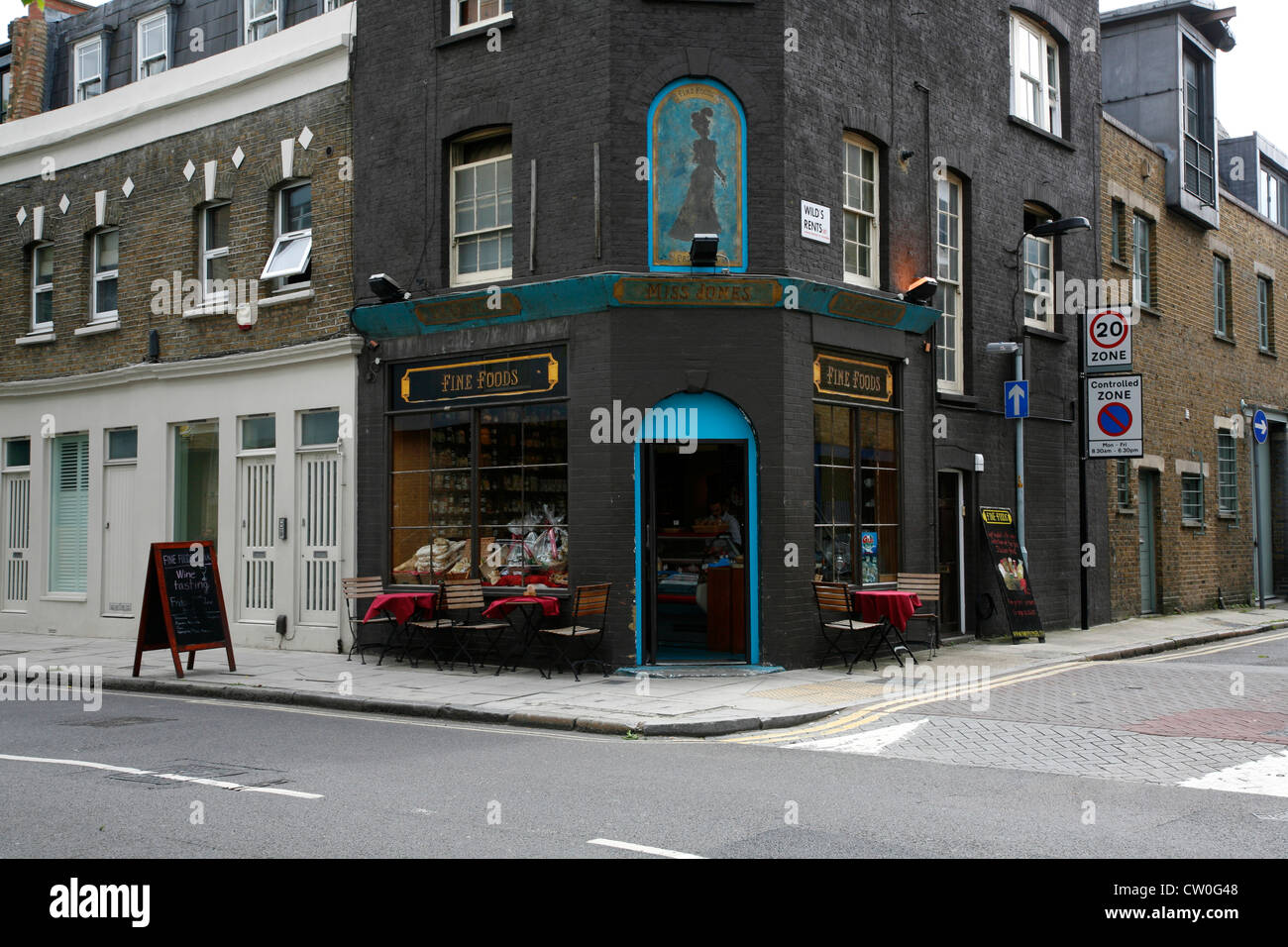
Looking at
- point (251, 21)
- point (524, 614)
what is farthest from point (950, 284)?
point (251, 21)

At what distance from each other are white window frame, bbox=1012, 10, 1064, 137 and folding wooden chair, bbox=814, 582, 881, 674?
29.7 feet

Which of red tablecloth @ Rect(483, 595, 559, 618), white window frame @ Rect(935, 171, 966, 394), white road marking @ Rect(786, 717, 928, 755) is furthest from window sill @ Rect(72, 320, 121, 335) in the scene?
white road marking @ Rect(786, 717, 928, 755)

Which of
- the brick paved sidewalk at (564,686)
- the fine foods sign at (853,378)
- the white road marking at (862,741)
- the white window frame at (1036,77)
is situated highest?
the white window frame at (1036,77)

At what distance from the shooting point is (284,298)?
17141mm

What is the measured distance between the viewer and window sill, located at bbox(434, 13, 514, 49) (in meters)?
14.8

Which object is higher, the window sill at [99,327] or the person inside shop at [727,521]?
the window sill at [99,327]

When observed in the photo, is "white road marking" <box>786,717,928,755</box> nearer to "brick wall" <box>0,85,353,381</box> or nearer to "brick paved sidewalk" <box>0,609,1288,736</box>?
"brick paved sidewalk" <box>0,609,1288,736</box>

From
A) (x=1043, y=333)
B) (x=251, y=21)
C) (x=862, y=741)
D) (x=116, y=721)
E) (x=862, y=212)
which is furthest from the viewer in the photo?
(x=1043, y=333)

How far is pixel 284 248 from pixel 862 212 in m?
8.37

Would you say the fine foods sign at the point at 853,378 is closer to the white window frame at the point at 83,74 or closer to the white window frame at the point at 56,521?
the white window frame at the point at 56,521

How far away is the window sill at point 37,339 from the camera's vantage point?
2089 centimetres

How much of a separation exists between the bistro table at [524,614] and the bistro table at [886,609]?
3.68m

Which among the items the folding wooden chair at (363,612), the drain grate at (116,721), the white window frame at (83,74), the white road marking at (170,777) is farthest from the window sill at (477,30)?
the white road marking at (170,777)

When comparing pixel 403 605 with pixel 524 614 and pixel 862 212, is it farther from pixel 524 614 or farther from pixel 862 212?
pixel 862 212
